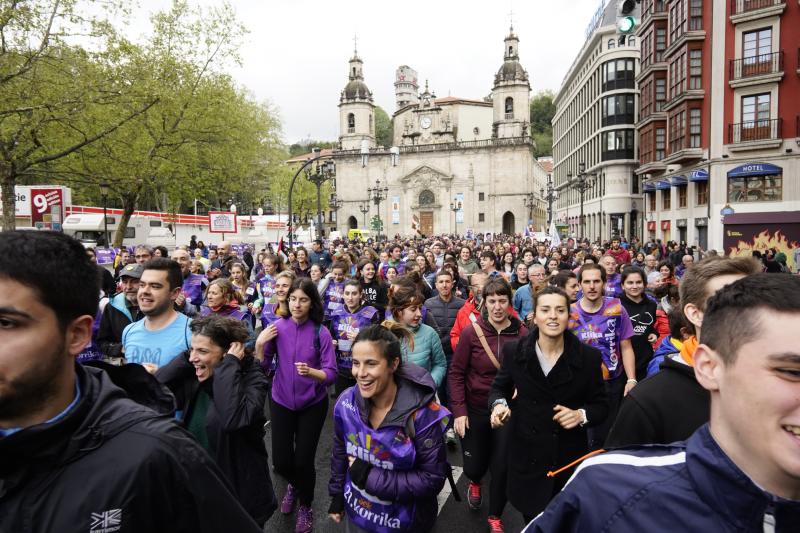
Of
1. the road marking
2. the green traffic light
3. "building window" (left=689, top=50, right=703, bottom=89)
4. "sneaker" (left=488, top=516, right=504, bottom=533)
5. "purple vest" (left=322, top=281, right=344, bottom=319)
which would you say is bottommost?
the road marking

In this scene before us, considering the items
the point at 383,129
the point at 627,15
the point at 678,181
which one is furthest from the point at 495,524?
the point at 383,129

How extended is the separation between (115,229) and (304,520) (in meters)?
34.3

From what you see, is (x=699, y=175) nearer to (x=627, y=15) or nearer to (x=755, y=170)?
(x=755, y=170)

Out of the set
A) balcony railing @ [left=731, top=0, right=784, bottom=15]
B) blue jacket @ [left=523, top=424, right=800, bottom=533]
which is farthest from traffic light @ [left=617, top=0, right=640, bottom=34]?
balcony railing @ [left=731, top=0, right=784, bottom=15]

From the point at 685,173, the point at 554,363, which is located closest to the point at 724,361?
the point at 554,363

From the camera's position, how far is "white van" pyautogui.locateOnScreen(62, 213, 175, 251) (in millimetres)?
32719

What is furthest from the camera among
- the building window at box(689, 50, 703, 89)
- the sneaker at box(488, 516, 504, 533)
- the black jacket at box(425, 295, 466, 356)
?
the building window at box(689, 50, 703, 89)

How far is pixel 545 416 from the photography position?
11.8ft

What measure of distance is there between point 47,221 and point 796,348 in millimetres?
19547

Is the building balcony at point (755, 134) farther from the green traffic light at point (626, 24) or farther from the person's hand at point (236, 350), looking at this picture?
the person's hand at point (236, 350)

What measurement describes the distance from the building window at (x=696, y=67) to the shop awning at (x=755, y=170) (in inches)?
199

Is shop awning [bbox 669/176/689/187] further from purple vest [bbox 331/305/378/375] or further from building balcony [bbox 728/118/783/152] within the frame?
purple vest [bbox 331/305/378/375]

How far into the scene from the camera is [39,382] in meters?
1.38

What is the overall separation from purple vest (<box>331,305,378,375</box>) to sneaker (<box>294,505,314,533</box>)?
1.83 metres
